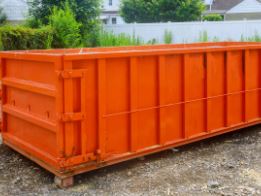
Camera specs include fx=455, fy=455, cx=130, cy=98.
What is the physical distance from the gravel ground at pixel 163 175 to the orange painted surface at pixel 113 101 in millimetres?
201

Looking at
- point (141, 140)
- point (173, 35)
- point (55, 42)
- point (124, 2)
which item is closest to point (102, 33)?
point (173, 35)

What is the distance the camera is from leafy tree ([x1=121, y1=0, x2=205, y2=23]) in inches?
1238

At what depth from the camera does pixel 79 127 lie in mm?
5059

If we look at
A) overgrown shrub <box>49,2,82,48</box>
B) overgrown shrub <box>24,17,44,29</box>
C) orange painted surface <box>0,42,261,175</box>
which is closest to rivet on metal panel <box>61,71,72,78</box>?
orange painted surface <box>0,42,261,175</box>

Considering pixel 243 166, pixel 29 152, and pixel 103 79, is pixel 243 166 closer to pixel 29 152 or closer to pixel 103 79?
pixel 103 79

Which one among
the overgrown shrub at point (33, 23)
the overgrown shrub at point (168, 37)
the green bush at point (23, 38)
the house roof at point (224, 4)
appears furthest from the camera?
the house roof at point (224, 4)

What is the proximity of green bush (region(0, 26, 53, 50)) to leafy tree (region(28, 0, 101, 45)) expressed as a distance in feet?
14.7

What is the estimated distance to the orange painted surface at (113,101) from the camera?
4999 mm

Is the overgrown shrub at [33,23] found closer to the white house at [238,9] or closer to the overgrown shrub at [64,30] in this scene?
the overgrown shrub at [64,30]

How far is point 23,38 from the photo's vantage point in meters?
15.1

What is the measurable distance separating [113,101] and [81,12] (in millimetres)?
16486

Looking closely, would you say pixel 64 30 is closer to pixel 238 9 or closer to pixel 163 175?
pixel 163 175

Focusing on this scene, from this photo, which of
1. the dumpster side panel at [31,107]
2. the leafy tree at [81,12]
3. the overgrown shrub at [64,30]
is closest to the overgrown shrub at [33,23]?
the leafy tree at [81,12]

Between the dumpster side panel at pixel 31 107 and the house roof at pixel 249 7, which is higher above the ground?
the house roof at pixel 249 7
